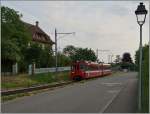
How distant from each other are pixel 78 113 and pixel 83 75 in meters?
41.2

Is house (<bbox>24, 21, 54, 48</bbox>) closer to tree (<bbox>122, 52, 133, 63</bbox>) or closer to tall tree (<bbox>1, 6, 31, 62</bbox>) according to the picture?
tall tree (<bbox>1, 6, 31, 62</bbox>)

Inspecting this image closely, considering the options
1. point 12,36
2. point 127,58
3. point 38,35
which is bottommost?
point 127,58

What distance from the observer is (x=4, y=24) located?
6462cm

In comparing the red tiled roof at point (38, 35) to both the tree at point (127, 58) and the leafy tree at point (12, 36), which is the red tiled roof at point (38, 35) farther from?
the tree at point (127, 58)

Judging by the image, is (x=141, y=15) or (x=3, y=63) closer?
(x=141, y=15)

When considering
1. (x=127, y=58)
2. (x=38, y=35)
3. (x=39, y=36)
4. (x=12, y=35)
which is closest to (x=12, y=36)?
(x=12, y=35)

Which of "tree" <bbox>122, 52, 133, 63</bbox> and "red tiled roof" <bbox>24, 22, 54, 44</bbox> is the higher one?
"red tiled roof" <bbox>24, 22, 54, 44</bbox>

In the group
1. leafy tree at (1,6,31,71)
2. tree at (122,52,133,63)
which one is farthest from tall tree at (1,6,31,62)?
tree at (122,52,133,63)

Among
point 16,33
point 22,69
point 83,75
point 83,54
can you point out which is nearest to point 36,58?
point 22,69

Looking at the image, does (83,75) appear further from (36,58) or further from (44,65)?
(44,65)

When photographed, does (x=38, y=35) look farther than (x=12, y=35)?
Yes

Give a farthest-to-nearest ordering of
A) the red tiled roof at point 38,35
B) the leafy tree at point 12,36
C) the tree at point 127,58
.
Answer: the tree at point 127,58, the red tiled roof at point 38,35, the leafy tree at point 12,36

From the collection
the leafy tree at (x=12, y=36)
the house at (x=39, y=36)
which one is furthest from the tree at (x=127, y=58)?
the leafy tree at (x=12, y=36)

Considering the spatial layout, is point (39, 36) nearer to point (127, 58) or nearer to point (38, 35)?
point (38, 35)
